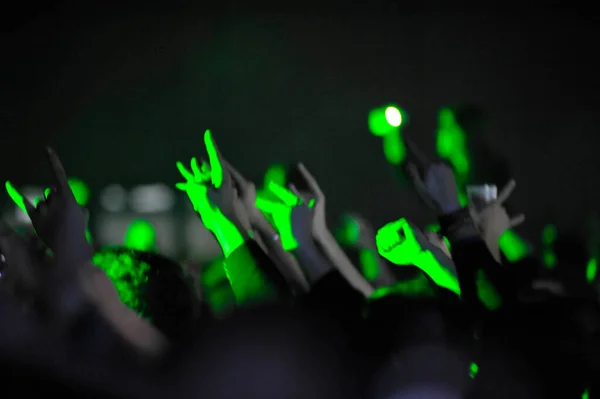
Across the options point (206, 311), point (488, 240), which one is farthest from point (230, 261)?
A: point (488, 240)

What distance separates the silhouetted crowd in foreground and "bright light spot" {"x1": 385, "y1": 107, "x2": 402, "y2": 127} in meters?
1.18

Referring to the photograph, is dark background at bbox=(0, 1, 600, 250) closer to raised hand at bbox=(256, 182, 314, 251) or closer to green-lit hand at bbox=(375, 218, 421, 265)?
raised hand at bbox=(256, 182, 314, 251)

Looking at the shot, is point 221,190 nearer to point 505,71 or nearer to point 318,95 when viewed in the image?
point 318,95

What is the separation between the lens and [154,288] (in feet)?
2.62

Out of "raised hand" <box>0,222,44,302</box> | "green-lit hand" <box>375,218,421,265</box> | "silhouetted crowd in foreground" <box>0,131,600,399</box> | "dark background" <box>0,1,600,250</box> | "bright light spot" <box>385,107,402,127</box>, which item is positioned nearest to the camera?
"silhouetted crowd in foreground" <box>0,131,600,399</box>

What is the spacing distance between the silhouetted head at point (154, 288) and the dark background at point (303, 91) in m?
1.55

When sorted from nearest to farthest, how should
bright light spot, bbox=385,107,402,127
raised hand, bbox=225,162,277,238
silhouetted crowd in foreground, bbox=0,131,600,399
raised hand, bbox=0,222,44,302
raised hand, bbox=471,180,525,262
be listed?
1. silhouetted crowd in foreground, bbox=0,131,600,399
2. raised hand, bbox=0,222,44,302
3. raised hand, bbox=471,180,525,262
4. raised hand, bbox=225,162,277,238
5. bright light spot, bbox=385,107,402,127

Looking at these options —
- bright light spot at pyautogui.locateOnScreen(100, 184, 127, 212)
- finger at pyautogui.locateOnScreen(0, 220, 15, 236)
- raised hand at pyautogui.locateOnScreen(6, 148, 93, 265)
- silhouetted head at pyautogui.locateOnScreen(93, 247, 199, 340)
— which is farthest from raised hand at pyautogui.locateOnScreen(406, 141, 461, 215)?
bright light spot at pyautogui.locateOnScreen(100, 184, 127, 212)

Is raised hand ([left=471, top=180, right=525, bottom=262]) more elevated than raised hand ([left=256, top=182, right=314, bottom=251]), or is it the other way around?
raised hand ([left=256, top=182, right=314, bottom=251])

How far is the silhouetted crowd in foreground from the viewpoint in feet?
2.09

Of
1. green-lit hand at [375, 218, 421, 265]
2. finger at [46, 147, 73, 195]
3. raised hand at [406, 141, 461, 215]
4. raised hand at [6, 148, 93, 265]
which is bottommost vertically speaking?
green-lit hand at [375, 218, 421, 265]

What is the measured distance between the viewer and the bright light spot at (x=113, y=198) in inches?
95.7

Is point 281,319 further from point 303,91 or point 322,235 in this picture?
point 303,91

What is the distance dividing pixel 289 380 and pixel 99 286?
298mm
